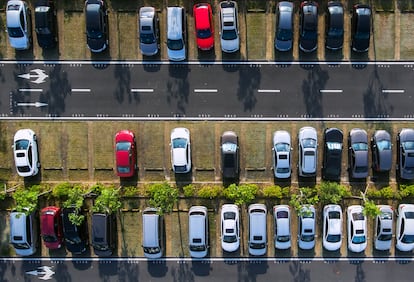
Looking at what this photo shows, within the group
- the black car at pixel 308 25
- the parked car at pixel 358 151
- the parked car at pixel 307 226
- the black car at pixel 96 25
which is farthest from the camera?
the parked car at pixel 358 151

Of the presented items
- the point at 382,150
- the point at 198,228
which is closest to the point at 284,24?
the point at 382,150

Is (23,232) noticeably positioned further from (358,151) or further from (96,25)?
(358,151)

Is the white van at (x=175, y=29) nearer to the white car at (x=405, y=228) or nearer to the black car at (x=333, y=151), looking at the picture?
the black car at (x=333, y=151)

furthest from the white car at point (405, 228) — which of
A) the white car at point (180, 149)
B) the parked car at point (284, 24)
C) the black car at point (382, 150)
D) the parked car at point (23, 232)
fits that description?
the parked car at point (23, 232)

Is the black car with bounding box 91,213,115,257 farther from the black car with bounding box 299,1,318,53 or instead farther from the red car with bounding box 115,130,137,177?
the black car with bounding box 299,1,318,53

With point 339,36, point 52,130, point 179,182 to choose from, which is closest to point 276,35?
point 339,36
